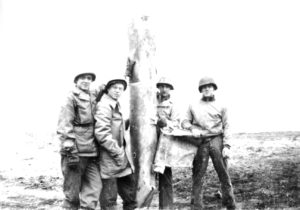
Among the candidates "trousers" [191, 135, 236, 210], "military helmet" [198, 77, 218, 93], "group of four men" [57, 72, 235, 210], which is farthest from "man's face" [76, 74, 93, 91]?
"trousers" [191, 135, 236, 210]

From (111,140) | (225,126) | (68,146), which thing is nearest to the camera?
(68,146)

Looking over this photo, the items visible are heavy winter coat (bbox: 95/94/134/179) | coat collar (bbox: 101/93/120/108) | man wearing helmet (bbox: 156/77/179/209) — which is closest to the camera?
heavy winter coat (bbox: 95/94/134/179)

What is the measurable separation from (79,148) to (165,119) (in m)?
1.47

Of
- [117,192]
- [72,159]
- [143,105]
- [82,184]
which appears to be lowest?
[117,192]

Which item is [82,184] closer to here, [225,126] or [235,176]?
[225,126]

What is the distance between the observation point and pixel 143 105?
5.74 m

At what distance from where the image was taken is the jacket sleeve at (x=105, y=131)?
5121mm

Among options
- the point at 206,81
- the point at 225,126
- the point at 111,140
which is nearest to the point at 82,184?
the point at 111,140

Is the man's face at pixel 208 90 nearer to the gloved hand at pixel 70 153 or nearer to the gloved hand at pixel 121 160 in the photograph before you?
the gloved hand at pixel 121 160

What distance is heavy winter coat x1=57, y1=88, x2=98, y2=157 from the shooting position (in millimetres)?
5039

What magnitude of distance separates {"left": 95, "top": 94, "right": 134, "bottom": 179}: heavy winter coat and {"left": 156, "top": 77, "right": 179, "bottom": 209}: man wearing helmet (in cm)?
64

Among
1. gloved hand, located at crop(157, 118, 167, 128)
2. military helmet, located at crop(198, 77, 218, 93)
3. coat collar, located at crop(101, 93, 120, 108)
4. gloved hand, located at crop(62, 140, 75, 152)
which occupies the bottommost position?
gloved hand, located at crop(62, 140, 75, 152)

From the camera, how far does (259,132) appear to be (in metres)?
14.7

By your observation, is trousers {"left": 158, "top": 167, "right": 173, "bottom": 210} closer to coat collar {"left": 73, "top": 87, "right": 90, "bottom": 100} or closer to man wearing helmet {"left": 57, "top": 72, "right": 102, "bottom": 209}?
man wearing helmet {"left": 57, "top": 72, "right": 102, "bottom": 209}
